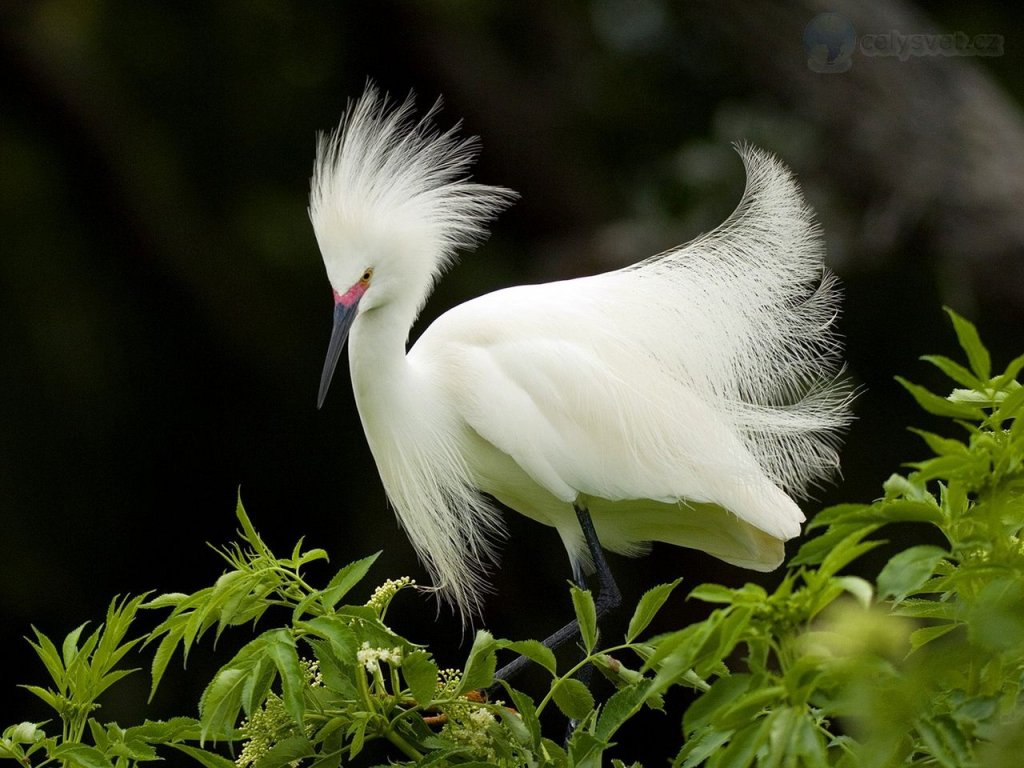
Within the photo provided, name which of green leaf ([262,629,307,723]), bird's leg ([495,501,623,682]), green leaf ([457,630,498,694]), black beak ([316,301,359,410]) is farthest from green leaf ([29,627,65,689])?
bird's leg ([495,501,623,682])

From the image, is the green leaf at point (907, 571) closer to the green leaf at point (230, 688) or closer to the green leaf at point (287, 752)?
the green leaf at point (230, 688)

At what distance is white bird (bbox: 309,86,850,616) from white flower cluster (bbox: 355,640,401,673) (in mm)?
1138

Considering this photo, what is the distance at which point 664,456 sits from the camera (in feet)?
9.39

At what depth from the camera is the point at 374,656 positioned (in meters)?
1.52

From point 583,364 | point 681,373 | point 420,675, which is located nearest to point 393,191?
point 583,364

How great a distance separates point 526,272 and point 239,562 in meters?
4.76

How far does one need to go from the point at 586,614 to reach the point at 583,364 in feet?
4.48

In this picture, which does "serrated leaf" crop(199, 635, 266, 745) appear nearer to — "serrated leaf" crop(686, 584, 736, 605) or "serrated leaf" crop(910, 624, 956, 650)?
"serrated leaf" crop(686, 584, 736, 605)

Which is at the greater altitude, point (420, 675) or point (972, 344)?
point (972, 344)

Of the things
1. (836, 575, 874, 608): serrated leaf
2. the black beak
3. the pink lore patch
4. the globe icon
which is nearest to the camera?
(836, 575, 874, 608): serrated leaf

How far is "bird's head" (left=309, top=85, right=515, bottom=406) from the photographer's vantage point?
283 cm

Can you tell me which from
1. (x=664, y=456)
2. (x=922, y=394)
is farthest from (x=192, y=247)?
(x=922, y=394)

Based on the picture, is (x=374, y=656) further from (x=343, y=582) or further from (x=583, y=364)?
(x=583, y=364)

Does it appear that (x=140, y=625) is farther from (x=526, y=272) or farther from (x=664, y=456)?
(x=664, y=456)
